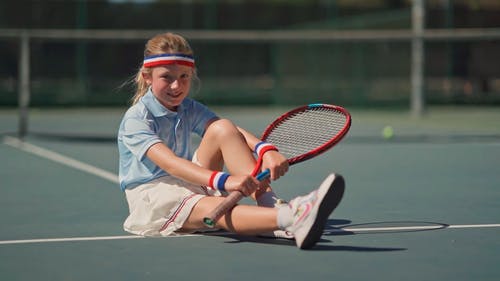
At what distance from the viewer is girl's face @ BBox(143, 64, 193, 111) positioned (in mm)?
4691

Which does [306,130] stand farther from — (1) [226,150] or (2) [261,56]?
(2) [261,56]

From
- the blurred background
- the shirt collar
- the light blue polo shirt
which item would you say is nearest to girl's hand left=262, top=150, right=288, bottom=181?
the light blue polo shirt

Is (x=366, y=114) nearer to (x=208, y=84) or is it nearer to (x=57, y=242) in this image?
(x=208, y=84)

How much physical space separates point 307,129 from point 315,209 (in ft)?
3.55

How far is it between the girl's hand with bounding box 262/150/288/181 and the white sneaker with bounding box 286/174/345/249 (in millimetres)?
216

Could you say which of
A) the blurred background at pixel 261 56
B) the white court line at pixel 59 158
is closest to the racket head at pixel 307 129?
the white court line at pixel 59 158

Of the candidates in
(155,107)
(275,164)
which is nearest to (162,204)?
(155,107)

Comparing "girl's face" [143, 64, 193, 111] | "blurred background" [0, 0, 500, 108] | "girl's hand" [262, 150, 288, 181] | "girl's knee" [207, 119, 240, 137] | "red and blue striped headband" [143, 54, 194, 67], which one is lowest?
"blurred background" [0, 0, 500, 108]

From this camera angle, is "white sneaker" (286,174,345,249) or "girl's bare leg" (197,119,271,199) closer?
"white sneaker" (286,174,345,249)

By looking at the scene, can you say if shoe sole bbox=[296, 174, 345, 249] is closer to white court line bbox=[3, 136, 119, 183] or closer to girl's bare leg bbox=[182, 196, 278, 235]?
girl's bare leg bbox=[182, 196, 278, 235]

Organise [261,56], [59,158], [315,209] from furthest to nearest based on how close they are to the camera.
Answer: [261,56] → [59,158] → [315,209]

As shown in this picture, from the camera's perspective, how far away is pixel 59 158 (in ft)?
32.1

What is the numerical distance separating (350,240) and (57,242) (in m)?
1.44

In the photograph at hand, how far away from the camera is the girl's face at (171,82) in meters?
4.69
